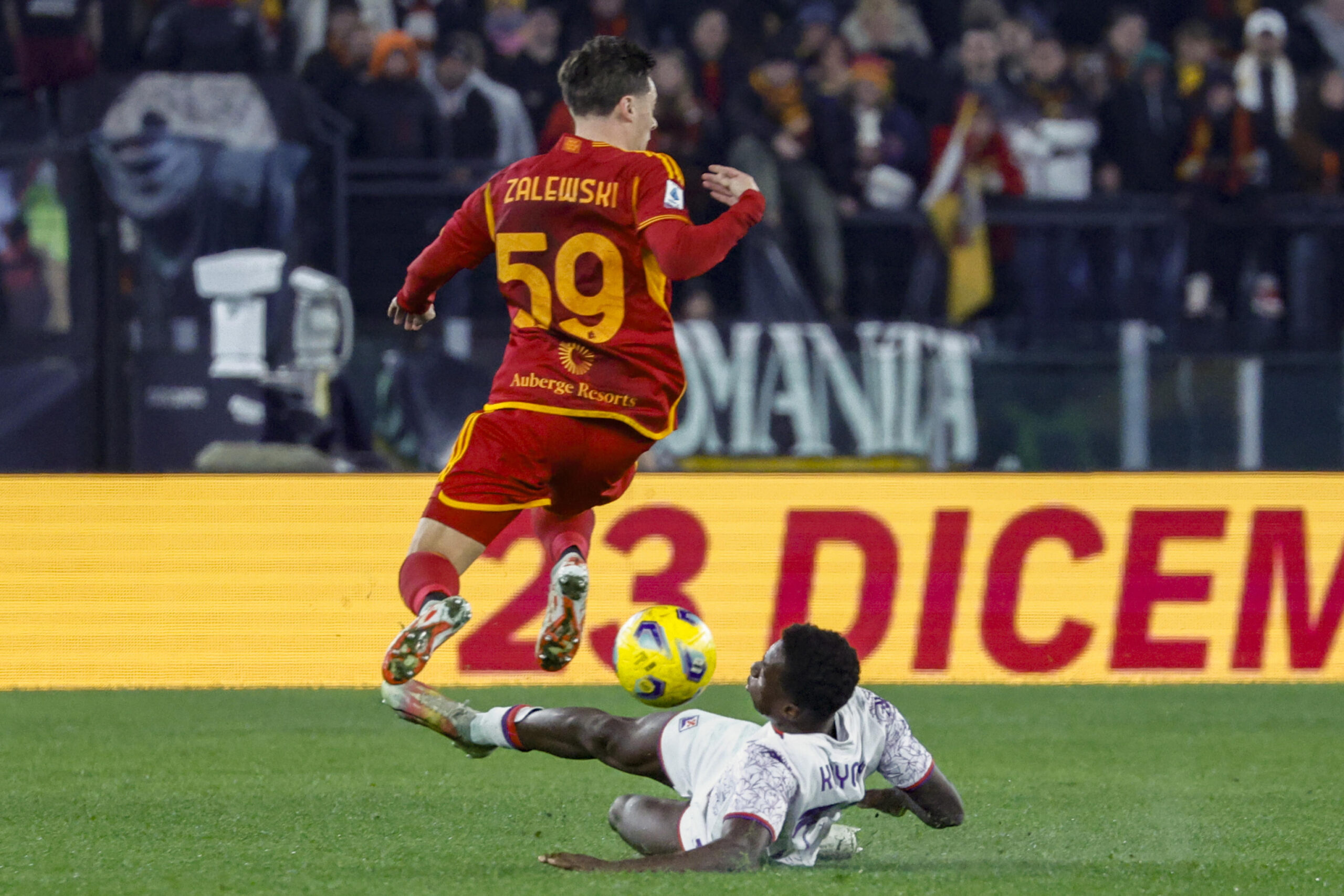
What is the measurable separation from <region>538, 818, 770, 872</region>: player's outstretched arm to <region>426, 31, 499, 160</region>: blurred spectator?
9.34 m

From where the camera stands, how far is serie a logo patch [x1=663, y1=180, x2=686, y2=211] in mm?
5305

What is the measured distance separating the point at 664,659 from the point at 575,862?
2.83 ft

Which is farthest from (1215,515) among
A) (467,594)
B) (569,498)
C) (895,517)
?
(569,498)

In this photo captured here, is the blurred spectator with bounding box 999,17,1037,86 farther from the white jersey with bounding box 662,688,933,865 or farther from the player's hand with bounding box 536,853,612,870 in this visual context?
the player's hand with bounding box 536,853,612,870

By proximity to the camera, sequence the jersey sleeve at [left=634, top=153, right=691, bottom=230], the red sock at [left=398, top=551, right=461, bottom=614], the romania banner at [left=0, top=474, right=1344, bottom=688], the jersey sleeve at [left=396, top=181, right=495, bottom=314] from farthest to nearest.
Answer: the romania banner at [left=0, top=474, right=1344, bottom=688]
the jersey sleeve at [left=396, top=181, right=495, bottom=314]
the red sock at [left=398, top=551, right=461, bottom=614]
the jersey sleeve at [left=634, top=153, right=691, bottom=230]

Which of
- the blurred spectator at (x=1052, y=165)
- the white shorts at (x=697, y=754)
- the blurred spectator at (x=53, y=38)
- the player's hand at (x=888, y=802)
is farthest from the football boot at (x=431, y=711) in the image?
the blurred spectator at (x=53, y=38)

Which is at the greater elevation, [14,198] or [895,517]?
[14,198]

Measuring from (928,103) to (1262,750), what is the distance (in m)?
7.80

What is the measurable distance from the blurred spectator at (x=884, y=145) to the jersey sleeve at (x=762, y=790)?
31.0ft

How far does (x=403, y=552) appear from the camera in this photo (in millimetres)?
10031

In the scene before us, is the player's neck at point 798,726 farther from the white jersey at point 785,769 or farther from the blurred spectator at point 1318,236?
the blurred spectator at point 1318,236

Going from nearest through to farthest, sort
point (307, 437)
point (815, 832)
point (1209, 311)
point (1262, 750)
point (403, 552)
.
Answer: point (815, 832), point (1262, 750), point (403, 552), point (307, 437), point (1209, 311)

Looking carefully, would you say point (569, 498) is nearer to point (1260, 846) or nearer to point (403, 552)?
point (1260, 846)

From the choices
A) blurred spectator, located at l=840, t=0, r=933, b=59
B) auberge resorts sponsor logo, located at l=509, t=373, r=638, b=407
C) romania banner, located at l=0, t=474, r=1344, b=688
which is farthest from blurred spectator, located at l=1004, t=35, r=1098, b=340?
auberge resorts sponsor logo, located at l=509, t=373, r=638, b=407
